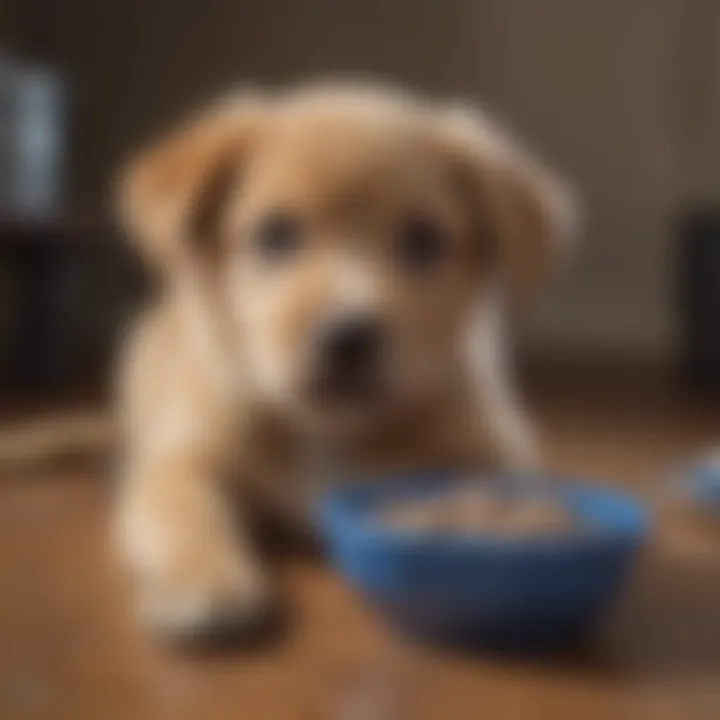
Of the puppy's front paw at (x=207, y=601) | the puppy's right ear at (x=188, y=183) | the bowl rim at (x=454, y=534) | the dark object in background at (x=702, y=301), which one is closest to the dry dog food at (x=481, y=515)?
the bowl rim at (x=454, y=534)

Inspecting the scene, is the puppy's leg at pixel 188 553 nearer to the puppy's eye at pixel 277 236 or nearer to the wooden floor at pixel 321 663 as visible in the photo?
the wooden floor at pixel 321 663

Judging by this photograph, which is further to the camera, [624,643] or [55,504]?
[55,504]

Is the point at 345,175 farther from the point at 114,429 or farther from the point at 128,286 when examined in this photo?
the point at 128,286

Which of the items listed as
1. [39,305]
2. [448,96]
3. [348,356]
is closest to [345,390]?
[348,356]

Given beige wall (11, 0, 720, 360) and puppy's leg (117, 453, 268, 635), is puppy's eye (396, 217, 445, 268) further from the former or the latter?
beige wall (11, 0, 720, 360)

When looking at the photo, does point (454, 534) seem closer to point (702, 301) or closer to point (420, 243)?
point (420, 243)

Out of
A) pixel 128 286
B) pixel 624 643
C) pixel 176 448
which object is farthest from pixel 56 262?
pixel 624 643

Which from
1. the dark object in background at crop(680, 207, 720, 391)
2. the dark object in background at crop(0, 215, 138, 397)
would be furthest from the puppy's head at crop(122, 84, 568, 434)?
the dark object in background at crop(680, 207, 720, 391)

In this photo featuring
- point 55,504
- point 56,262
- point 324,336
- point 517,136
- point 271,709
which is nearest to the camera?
point 271,709
